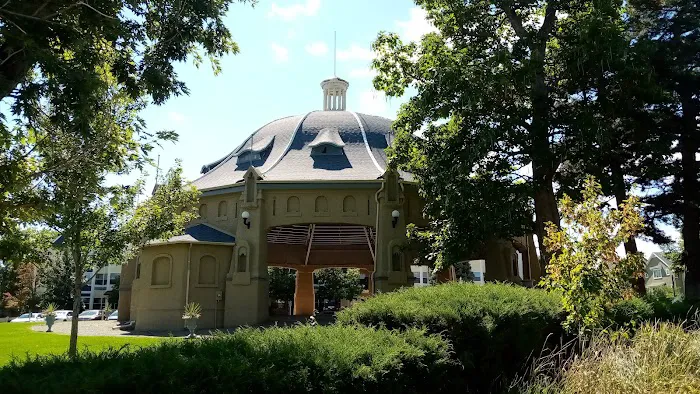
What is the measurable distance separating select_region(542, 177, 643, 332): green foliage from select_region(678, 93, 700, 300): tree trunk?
13.7m

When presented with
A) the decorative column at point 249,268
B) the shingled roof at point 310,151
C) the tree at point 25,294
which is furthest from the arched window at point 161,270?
the tree at point 25,294

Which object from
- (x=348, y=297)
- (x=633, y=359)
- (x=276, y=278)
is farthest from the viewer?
(x=348, y=297)

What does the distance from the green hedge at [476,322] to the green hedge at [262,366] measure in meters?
0.65

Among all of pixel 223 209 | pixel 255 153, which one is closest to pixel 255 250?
pixel 223 209

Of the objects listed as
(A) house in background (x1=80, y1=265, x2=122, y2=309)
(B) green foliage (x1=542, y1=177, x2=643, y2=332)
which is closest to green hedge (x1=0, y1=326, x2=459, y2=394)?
(B) green foliage (x1=542, y1=177, x2=643, y2=332)

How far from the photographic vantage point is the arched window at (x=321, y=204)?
26.3m

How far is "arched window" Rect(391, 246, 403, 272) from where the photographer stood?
24938mm

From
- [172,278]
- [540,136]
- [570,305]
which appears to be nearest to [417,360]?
[570,305]

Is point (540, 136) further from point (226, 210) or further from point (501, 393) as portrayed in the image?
point (226, 210)

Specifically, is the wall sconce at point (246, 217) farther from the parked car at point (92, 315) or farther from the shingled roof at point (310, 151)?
the parked car at point (92, 315)

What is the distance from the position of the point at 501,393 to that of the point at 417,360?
77.5 inches

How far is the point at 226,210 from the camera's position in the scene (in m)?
28.8

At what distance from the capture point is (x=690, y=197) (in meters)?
20.5

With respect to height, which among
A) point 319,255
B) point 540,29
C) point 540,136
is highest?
point 540,29
